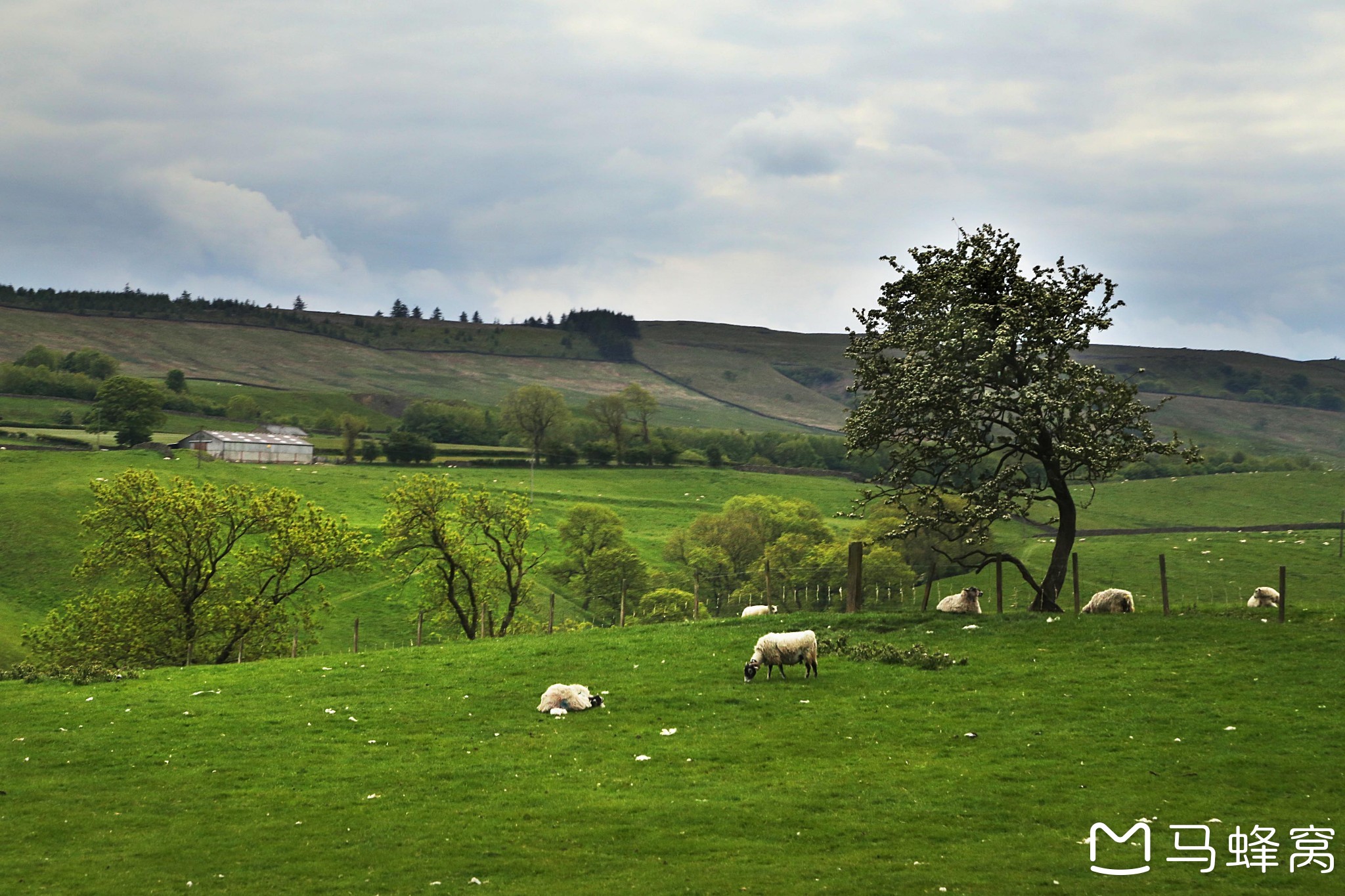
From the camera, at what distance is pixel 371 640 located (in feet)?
263

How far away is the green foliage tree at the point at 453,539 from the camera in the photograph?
59250 mm

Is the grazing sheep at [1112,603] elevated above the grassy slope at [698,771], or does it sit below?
above

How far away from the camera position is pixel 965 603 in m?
43.1

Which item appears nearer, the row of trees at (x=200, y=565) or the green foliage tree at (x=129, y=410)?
the row of trees at (x=200, y=565)

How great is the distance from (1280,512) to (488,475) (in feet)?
370

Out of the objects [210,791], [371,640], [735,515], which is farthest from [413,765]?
[735,515]

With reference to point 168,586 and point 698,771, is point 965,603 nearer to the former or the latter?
point 698,771

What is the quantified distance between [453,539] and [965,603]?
101 feet

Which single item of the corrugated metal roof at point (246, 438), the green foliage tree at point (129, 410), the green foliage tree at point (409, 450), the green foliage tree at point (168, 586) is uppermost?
the green foliage tree at point (129, 410)

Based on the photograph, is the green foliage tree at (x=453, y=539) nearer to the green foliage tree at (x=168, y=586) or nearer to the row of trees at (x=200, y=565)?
the row of trees at (x=200, y=565)

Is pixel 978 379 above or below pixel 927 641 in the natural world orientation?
above

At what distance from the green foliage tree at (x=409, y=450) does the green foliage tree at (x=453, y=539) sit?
345 ft

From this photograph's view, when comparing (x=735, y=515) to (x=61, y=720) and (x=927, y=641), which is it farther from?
(x=61, y=720)

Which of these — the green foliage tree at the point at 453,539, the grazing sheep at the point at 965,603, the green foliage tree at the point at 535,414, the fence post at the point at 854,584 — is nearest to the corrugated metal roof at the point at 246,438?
the green foliage tree at the point at 535,414
